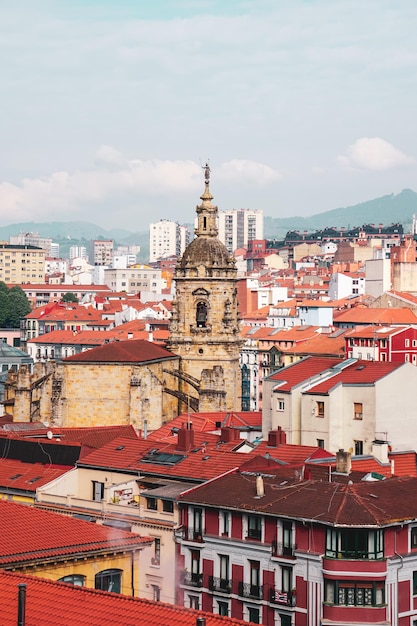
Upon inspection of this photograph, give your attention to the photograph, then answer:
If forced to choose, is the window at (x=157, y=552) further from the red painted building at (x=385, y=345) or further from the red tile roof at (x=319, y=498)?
the red painted building at (x=385, y=345)

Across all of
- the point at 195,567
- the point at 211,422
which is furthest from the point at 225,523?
the point at 211,422

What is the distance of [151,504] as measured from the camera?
43750 mm

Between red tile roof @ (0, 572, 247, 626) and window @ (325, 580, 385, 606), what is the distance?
12.1m

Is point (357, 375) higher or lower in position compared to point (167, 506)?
higher

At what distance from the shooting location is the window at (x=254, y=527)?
128ft

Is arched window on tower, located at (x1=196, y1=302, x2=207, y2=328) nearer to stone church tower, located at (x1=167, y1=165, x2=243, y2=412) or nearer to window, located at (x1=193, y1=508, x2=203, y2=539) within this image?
stone church tower, located at (x1=167, y1=165, x2=243, y2=412)

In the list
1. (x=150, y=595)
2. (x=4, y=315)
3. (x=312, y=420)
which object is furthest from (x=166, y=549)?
(x=4, y=315)

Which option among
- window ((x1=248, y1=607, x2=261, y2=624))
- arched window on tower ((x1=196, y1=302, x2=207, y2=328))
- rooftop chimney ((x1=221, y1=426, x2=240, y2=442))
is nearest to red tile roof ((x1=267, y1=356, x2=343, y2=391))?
rooftop chimney ((x1=221, y1=426, x2=240, y2=442))

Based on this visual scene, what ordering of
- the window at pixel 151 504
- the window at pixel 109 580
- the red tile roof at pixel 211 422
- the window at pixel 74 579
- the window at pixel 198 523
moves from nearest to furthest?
the window at pixel 74 579 → the window at pixel 109 580 → the window at pixel 198 523 → the window at pixel 151 504 → the red tile roof at pixel 211 422

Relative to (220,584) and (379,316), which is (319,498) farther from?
(379,316)

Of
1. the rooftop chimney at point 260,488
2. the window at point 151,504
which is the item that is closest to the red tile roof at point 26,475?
the window at point 151,504

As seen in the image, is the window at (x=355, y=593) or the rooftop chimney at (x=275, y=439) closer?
the window at (x=355, y=593)

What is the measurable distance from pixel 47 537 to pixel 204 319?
43.7 metres

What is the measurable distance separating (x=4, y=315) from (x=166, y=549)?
156 metres
